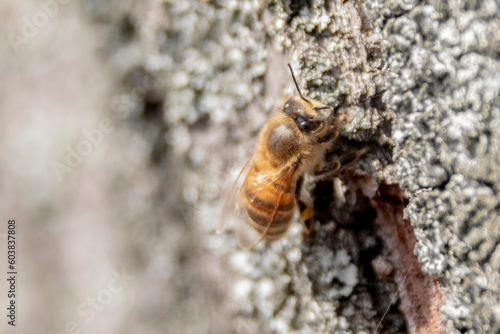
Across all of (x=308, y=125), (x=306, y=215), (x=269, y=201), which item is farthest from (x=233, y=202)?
(x=308, y=125)

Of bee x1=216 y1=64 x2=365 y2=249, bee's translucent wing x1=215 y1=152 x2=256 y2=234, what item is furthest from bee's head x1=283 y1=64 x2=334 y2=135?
bee's translucent wing x1=215 y1=152 x2=256 y2=234

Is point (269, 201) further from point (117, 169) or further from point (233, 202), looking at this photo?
point (117, 169)

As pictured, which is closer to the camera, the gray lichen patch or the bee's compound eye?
the gray lichen patch

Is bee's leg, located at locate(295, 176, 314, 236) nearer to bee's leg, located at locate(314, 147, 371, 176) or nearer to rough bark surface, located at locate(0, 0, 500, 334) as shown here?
rough bark surface, located at locate(0, 0, 500, 334)

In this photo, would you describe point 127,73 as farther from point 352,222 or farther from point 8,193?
point 352,222

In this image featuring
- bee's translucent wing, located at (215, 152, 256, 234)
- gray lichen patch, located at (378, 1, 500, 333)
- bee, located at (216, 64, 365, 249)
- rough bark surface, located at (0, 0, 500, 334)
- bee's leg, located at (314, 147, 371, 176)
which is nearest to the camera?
gray lichen patch, located at (378, 1, 500, 333)

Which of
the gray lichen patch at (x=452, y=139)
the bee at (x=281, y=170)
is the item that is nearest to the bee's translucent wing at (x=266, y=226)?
the bee at (x=281, y=170)

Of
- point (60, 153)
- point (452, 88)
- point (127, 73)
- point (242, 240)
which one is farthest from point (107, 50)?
point (452, 88)

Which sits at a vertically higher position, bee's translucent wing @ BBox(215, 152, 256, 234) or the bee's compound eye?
the bee's compound eye
